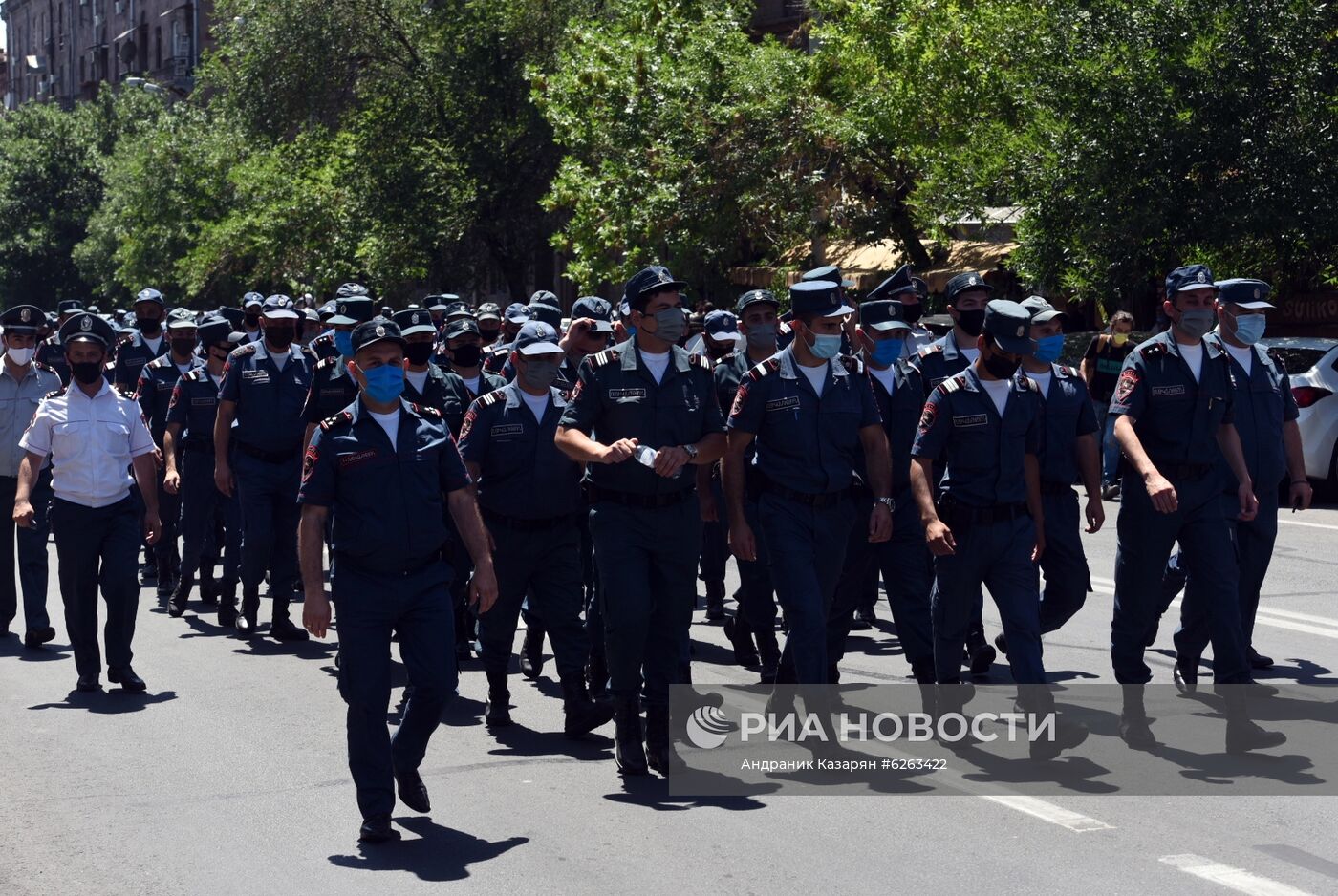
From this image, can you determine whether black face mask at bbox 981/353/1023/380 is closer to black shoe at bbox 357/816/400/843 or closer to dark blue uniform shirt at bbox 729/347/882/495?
dark blue uniform shirt at bbox 729/347/882/495

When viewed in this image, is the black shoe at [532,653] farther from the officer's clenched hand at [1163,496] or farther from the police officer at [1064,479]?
the officer's clenched hand at [1163,496]

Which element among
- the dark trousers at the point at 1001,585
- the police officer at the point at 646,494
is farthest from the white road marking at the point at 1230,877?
the police officer at the point at 646,494

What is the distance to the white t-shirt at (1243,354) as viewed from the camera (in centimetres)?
809

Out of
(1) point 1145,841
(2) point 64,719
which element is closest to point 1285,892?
(1) point 1145,841

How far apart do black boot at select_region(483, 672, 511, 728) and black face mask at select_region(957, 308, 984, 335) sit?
2.93 meters

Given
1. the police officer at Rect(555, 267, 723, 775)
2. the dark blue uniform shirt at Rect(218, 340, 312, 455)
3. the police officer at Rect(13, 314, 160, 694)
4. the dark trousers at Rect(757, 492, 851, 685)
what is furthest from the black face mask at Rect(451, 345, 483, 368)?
the dark trousers at Rect(757, 492, 851, 685)

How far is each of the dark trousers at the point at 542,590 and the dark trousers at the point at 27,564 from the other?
3707mm

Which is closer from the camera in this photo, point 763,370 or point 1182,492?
point 763,370

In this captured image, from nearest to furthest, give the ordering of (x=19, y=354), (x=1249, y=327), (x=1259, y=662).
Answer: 1. (x=1249, y=327)
2. (x=1259, y=662)
3. (x=19, y=354)

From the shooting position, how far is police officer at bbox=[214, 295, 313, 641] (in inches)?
413

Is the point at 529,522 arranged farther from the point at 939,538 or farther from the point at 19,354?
the point at 19,354

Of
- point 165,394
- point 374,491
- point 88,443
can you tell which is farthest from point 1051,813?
point 165,394

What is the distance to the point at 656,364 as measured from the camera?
7.07 meters

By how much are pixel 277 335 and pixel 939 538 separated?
17.1ft
